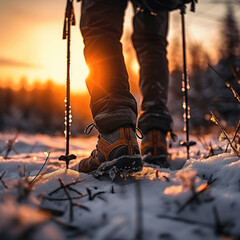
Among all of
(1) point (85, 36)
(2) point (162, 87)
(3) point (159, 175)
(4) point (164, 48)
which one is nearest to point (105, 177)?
(3) point (159, 175)

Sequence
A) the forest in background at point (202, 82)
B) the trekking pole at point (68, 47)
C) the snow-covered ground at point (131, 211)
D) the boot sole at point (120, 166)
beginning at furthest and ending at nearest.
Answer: the forest in background at point (202, 82) < the trekking pole at point (68, 47) < the boot sole at point (120, 166) < the snow-covered ground at point (131, 211)

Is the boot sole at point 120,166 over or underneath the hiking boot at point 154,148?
over

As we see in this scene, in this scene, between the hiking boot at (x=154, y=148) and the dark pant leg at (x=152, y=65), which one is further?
the dark pant leg at (x=152, y=65)

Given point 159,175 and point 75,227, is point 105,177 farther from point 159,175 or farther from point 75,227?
point 75,227

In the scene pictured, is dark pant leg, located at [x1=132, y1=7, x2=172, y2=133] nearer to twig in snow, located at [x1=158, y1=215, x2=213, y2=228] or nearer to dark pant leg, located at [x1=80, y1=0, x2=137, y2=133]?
dark pant leg, located at [x1=80, y1=0, x2=137, y2=133]

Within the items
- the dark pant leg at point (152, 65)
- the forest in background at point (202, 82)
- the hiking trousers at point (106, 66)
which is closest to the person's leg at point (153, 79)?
the dark pant leg at point (152, 65)

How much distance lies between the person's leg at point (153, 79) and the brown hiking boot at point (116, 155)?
0.67 metres

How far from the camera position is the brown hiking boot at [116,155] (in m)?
1.38

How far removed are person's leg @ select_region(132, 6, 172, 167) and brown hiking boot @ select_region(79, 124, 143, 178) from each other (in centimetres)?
67

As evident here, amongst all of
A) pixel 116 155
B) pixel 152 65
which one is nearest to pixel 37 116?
pixel 152 65

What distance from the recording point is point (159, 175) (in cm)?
130

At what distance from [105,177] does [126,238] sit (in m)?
0.81

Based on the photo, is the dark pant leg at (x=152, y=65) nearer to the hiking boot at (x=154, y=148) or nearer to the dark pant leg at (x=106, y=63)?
the hiking boot at (x=154, y=148)

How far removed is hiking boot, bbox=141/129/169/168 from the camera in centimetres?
207
